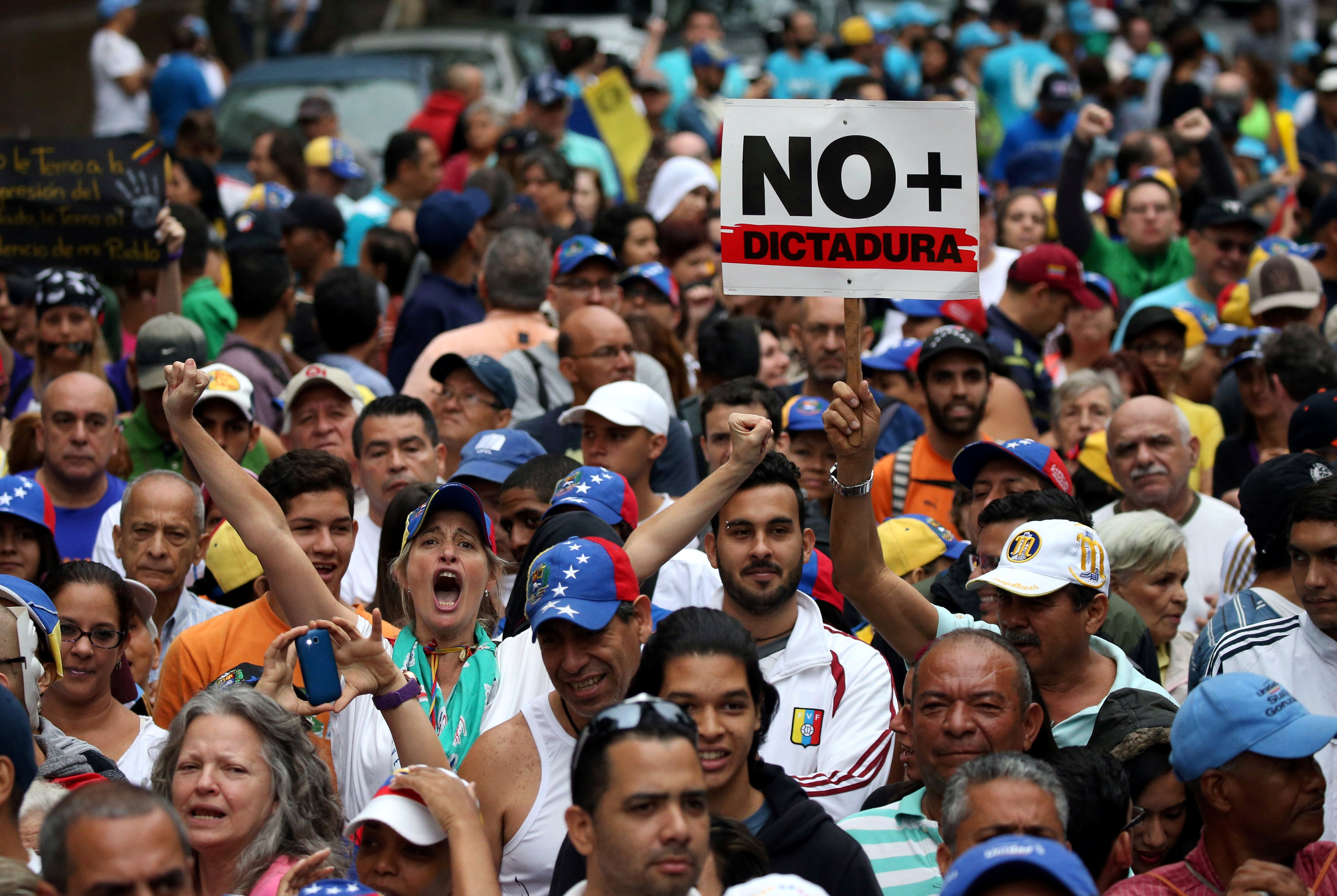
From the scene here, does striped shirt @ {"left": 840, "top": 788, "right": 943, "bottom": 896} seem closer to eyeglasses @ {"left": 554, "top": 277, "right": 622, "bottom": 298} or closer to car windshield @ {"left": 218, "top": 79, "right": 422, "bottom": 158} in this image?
eyeglasses @ {"left": 554, "top": 277, "right": 622, "bottom": 298}

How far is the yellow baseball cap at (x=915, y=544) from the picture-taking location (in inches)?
242

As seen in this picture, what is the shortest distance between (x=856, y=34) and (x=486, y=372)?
1085cm

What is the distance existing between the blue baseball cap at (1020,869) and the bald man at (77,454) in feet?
14.7

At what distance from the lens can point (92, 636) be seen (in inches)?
205

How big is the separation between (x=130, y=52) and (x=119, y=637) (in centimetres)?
1158

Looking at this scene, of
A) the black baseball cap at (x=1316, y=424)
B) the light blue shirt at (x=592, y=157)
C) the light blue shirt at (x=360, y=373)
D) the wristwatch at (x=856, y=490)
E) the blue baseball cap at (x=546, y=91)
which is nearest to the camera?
the wristwatch at (x=856, y=490)

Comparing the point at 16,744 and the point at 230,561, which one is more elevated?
the point at 230,561

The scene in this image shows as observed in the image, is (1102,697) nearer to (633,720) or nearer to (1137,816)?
(1137,816)

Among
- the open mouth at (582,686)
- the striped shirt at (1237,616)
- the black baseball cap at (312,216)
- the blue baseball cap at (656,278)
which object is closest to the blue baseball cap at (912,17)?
the blue baseball cap at (656,278)

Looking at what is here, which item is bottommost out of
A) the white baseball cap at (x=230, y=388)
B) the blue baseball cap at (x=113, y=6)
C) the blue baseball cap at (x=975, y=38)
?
the white baseball cap at (x=230, y=388)

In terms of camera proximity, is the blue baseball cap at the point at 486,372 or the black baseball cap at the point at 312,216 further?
the black baseball cap at the point at 312,216

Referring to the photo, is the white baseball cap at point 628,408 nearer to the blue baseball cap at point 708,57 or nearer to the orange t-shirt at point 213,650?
the orange t-shirt at point 213,650

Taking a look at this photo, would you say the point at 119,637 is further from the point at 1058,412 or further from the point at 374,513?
the point at 1058,412

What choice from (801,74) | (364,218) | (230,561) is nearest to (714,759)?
(230,561)
